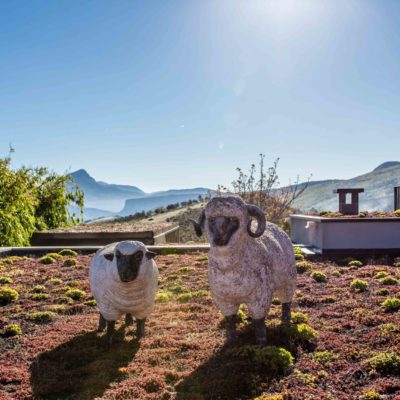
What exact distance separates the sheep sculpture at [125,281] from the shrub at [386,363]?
12.7 ft

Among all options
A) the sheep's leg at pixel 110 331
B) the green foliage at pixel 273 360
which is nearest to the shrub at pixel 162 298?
the sheep's leg at pixel 110 331

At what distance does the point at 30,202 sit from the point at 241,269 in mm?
18977

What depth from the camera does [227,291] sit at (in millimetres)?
6727

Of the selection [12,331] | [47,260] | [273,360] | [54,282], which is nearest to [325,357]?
[273,360]

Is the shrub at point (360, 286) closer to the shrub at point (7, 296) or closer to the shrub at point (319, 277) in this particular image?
the shrub at point (319, 277)

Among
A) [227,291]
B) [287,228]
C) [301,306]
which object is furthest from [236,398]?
[287,228]

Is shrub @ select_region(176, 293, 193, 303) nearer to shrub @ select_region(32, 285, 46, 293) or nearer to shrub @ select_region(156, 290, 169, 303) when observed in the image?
shrub @ select_region(156, 290, 169, 303)

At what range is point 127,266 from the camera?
7.19m

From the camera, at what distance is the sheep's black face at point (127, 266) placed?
7184 millimetres

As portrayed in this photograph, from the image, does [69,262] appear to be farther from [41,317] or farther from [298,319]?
[298,319]

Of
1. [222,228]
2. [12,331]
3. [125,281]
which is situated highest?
[222,228]

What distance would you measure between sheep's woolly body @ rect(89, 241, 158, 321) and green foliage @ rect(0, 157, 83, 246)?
14.7 m

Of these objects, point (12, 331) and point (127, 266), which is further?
point (12, 331)

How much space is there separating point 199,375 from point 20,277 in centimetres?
958
